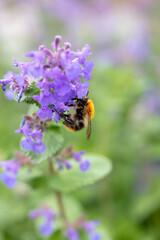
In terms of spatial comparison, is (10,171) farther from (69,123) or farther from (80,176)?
(69,123)

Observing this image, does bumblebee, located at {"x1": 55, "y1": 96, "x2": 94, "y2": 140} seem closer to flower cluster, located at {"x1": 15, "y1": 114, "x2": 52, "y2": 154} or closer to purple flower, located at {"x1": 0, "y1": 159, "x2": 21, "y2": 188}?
flower cluster, located at {"x1": 15, "y1": 114, "x2": 52, "y2": 154}

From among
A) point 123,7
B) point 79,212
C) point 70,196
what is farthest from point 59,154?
point 123,7

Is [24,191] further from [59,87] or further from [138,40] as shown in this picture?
[138,40]

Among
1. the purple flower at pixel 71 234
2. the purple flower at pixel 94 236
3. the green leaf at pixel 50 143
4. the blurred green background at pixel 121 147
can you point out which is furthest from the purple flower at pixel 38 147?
the purple flower at pixel 94 236

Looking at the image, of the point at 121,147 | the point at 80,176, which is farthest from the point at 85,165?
the point at 121,147

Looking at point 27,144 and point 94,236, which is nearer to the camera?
point 27,144

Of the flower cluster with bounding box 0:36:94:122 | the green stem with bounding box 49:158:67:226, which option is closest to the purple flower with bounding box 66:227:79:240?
the green stem with bounding box 49:158:67:226
